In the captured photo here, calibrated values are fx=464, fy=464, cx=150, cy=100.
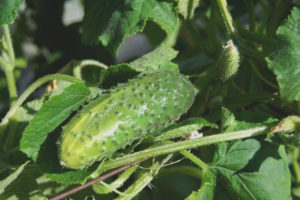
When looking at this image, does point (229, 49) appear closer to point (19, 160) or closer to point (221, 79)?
point (221, 79)

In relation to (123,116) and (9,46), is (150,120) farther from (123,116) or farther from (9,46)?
(9,46)

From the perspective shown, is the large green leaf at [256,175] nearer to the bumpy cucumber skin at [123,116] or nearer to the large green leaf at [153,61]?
the bumpy cucumber skin at [123,116]

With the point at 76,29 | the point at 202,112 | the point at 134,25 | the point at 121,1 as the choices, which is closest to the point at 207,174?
the point at 202,112

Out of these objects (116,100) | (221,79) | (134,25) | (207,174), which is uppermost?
(134,25)

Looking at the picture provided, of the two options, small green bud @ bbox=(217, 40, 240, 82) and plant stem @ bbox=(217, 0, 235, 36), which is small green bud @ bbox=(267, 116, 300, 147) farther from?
plant stem @ bbox=(217, 0, 235, 36)

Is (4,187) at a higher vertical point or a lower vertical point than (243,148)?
higher

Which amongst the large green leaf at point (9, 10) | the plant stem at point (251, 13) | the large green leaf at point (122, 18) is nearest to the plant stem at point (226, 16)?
the large green leaf at point (122, 18)

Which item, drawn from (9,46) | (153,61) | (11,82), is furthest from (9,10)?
(153,61)
